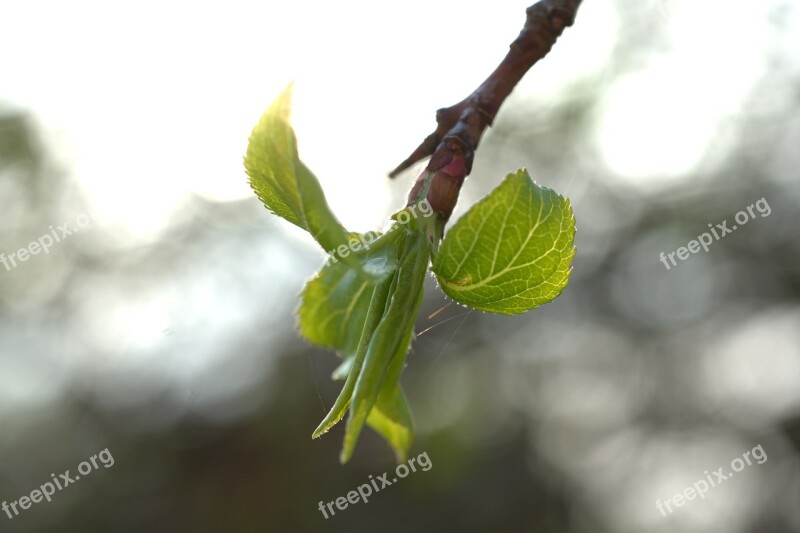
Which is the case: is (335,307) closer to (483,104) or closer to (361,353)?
(361,353)

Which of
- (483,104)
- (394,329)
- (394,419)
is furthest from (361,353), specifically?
(483,104)

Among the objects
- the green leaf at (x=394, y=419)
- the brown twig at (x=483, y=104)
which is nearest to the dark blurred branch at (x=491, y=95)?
the brown twig at (x=483, y=104)

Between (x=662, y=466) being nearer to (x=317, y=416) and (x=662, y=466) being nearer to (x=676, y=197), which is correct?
(x=676, y=197)

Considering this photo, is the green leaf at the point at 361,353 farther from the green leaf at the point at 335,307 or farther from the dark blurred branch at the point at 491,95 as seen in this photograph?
the dark blurred branch at the point at 491,95

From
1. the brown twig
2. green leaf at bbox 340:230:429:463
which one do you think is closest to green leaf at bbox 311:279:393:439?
green leaf at bbox 340:230:429:463

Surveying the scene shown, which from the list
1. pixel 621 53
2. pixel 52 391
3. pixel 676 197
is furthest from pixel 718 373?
pixel 52 391

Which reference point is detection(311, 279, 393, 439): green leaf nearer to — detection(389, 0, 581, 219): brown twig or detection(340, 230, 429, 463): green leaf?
detection(340, 230, 429, 463): green leaf
